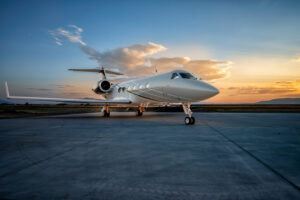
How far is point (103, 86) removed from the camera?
16234 mm

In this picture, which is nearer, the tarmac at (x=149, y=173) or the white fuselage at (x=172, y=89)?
the tarmac at (x=149, y=173)

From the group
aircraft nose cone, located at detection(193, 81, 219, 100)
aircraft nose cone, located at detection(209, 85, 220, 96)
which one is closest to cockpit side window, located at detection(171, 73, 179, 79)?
aircraft nose cone, located at detection(193, 81, 219, 100)

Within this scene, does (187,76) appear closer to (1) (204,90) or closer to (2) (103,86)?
(1) (204,90)

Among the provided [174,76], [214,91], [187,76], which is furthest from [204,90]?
[174,76]

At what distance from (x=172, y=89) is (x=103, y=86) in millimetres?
9398

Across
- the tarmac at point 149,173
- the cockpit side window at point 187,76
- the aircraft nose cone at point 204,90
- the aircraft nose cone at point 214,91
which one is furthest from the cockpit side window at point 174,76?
the tarmac at point 149,173

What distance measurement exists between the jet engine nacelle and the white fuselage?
4.08 meters

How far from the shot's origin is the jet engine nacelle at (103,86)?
16164 mm

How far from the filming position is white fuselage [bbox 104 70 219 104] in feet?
24.9

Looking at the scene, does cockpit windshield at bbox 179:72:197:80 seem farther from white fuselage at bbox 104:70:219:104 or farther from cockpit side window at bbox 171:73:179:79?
cockpit side window at bbox 171:73:179:79

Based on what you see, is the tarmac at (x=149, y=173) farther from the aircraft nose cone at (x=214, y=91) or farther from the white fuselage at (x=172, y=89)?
the white fuselage at (x=172, y=89)

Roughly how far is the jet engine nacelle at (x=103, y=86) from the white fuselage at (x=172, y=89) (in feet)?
13.4

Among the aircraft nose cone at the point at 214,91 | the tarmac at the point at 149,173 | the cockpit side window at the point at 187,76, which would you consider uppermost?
the cockpit side window at the point at 187,76

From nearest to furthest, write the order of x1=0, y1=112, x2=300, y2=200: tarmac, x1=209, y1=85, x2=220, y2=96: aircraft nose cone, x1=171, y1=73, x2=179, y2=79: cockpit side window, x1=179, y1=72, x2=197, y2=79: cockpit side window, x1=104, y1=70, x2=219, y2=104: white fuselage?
x1=0, y1=112, x2=300, y2=200: tarmac < x1=209, y1=85, x2=220, y2=96: aircraft nose cone < x1=104, y1=70, x2=219, y2=104: white fuselage < x1=179, y1=72, x2=197, y2=79: cockpit side window < x1=171, y1=73, x2=179, y2=79: cockpit side window
